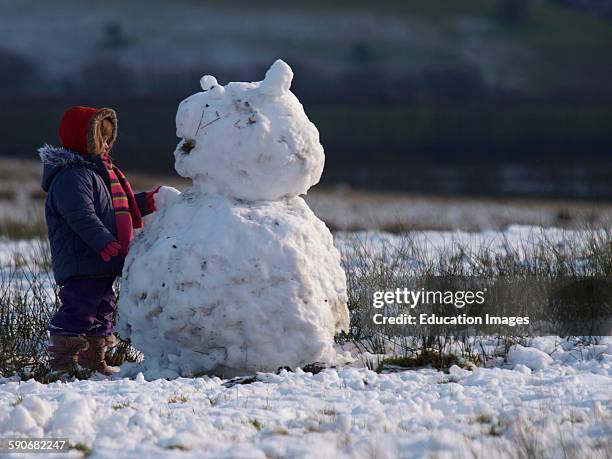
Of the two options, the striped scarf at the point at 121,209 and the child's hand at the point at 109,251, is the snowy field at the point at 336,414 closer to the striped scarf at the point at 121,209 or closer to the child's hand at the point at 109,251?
the child's hand at the point at 109,251

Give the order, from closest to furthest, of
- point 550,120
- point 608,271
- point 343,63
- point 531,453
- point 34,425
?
1. point 531,453
2. point 34,425
3. point 608,271
4. point 550,120
5. point 343,63

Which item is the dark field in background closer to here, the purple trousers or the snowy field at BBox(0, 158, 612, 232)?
the snowy field at BBox(0, 158, 612, 232)

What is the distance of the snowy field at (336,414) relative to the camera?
403 centimetres

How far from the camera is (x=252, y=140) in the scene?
5793 millimetres

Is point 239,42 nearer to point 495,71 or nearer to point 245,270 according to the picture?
point 495,71

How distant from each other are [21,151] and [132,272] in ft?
165

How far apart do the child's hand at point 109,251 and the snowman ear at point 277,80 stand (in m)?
1.26

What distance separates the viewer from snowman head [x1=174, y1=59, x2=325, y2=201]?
582 cm

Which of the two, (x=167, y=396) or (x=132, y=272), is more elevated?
(x=132, y=272)

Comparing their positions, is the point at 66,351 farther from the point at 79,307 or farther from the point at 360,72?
the point at 360,72

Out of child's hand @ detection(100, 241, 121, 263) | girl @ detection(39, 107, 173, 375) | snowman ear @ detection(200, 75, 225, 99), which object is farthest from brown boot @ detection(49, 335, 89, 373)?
snowman ear @ detection(200, 75, 225, 99)

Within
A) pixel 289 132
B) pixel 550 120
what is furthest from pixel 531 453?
pixel 550 120

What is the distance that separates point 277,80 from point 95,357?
2019 millimetres

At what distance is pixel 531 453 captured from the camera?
3.88 meters
